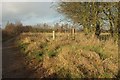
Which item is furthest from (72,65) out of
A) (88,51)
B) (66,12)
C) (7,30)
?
(7,30)

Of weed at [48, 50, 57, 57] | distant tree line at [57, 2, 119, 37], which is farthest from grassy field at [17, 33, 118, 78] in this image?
distant tree line at [57, 2, 119, 37]

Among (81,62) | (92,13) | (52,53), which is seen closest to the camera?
(81,62)

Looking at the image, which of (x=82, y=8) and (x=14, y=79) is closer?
(x=14, y=79)

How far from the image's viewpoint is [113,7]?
2198 centimetres

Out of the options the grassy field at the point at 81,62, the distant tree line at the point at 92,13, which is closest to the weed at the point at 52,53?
the grassy field at the point at 81,62

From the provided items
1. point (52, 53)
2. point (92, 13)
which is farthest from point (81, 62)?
point (92, 13)

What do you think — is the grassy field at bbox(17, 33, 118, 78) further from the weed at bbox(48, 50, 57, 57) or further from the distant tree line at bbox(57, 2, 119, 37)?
the distant tree line at bbox(57, 2, 119, 37)

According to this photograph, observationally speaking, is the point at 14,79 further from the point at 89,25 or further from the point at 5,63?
the point at 89,25

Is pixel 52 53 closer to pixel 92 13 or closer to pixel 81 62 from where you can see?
pixel 81 62

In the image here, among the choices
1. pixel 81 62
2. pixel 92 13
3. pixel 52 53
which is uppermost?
pixel 92 13

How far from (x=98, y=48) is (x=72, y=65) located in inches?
129

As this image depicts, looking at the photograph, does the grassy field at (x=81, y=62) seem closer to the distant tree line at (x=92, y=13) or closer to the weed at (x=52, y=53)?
the weed at (x=52, y=53)

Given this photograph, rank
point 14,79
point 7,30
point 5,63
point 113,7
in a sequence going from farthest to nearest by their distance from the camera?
point 7,30
point 113,7
point 5,63
point 14,79

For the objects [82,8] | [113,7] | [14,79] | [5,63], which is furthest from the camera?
[82,8]
